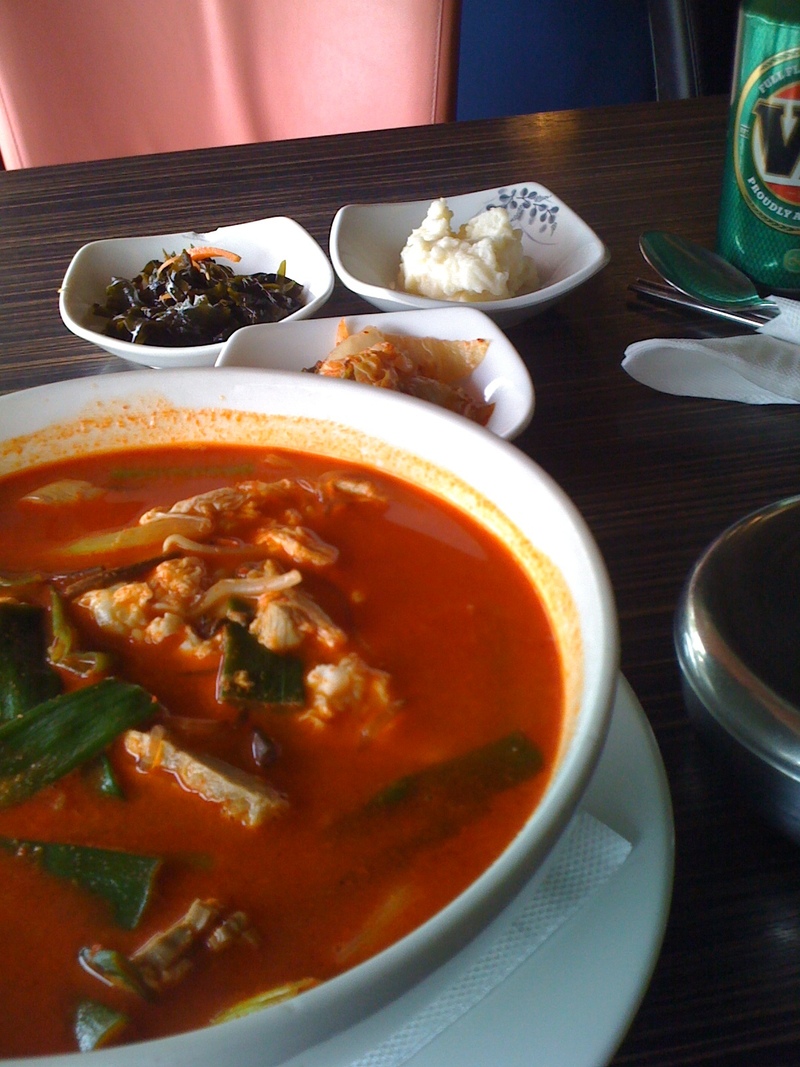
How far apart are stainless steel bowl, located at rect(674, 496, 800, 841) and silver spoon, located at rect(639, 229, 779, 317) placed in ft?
2.79

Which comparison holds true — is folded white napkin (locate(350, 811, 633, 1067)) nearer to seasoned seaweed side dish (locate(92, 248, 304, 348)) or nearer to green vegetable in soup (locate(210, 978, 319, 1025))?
green vegetable in soup (locate(210, 978, 319, 1025))

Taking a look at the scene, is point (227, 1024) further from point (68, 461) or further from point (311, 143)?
point (311, 143)

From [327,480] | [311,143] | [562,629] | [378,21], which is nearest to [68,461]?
[327,480]

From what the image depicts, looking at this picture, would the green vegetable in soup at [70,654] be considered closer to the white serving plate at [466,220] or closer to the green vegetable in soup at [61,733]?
the green vegetable in soup at [61,733]

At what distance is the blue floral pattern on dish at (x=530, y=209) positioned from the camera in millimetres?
2094

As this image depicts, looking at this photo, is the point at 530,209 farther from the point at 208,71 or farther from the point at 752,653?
the point at 208,71

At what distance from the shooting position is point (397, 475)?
3.95 ft

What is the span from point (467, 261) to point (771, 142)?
0.57 m

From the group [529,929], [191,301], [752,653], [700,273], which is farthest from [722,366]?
[529,929]

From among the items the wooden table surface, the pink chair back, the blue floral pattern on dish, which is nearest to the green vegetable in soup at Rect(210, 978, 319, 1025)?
the wooden table surface

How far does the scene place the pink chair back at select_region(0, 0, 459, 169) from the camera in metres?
3.01

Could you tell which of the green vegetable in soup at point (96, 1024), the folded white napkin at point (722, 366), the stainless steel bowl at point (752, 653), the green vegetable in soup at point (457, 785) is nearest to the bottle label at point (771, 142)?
the folded white napkin at point (722, 366)

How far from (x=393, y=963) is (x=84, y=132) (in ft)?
10.9

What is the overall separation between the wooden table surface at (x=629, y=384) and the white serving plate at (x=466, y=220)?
9 centimetres
